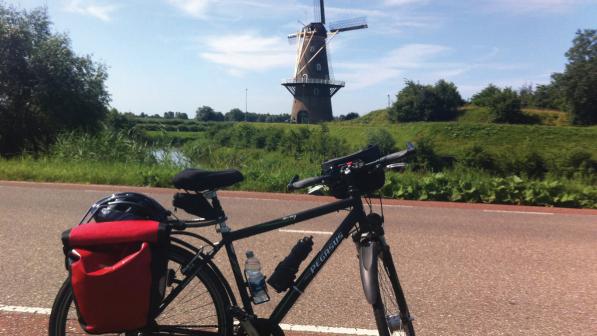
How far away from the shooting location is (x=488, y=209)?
32.6 feet

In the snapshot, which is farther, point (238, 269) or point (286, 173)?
point (286, 173)

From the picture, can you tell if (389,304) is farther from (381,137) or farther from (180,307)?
(381,137)

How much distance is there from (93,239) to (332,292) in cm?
258

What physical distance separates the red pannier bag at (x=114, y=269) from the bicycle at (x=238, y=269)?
0.19 metres

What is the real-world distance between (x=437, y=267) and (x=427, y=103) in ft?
180

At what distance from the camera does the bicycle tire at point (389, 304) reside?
242 cm

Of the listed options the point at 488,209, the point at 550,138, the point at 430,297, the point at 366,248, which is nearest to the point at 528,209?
the point at 488,209

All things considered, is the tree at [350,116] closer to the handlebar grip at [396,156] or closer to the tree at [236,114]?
the tree at [236,114]

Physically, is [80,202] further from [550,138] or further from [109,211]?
[550,138]

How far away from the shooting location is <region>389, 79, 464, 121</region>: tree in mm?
57375

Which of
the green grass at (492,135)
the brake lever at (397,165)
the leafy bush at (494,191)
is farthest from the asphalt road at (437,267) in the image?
the green grass at (492,135)

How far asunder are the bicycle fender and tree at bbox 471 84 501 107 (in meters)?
56.4

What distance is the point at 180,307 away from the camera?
2.61 m

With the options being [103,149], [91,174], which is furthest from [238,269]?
[103,149]
